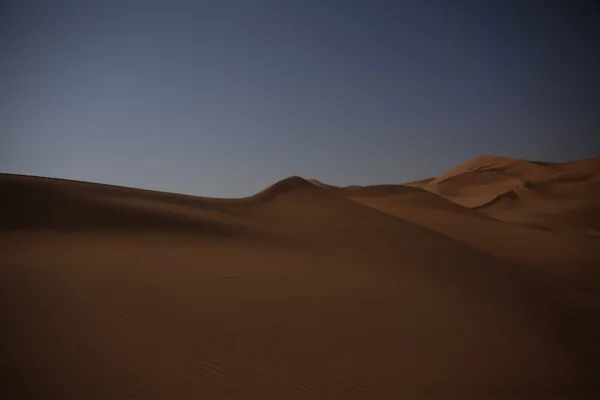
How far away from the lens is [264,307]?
211 inches

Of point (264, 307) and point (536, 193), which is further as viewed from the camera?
point (536, 193)

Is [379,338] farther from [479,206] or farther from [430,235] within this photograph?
[479,206]

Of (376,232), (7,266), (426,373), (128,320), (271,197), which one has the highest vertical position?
(271,197)

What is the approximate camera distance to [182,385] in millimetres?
3734

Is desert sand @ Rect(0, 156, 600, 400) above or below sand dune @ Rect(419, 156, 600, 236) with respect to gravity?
below

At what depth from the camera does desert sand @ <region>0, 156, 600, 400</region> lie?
396 centimetres

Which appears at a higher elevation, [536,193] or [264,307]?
[536,193]

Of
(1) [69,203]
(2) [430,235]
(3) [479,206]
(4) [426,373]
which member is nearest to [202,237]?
(1) [69,203]

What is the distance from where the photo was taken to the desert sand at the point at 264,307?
3.96 metres

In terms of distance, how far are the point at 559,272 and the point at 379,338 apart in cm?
738

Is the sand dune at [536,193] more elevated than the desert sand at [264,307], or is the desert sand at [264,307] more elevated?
the sand dune at [536,193]

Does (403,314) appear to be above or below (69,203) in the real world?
below

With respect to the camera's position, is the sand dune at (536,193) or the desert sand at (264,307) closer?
the desert sand at (264,307)

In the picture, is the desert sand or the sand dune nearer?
the desert sand
